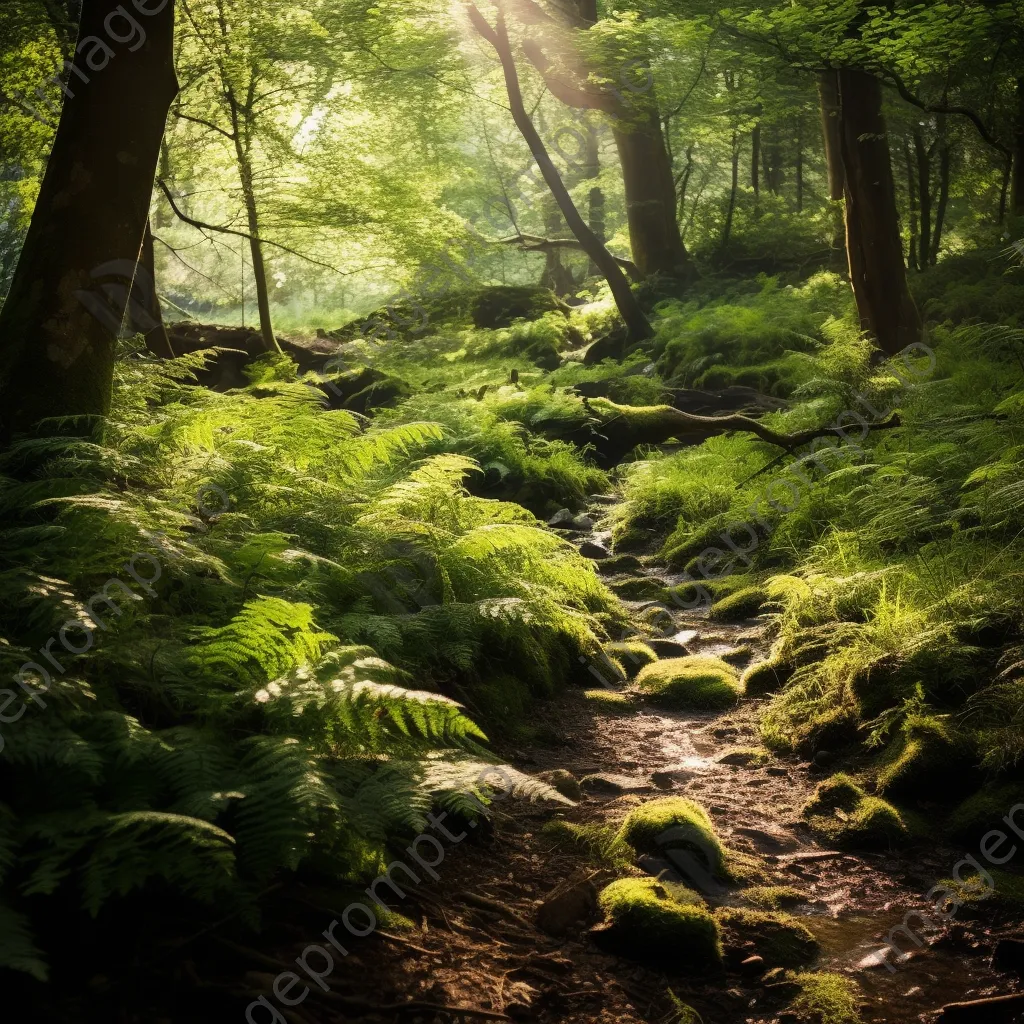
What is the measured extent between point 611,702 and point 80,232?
4.00 meters

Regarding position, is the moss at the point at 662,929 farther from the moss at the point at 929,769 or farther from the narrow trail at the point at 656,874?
the moss at the point at 929,769

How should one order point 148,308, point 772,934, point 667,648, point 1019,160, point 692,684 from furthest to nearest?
point 1019,160 → point 148,308 → point 667,648 → point 692,684 → point 772,934

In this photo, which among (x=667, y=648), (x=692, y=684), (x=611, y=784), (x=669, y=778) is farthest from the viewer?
(x=667, y=648)

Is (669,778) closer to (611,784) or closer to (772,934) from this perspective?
(611,784)

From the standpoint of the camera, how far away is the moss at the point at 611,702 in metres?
5.41

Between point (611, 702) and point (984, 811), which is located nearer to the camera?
point (984, 811)

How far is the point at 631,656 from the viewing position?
614 centimetres

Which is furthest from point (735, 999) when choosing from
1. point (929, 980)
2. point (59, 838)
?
point (59, 838)

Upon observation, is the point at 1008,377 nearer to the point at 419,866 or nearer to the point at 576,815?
the point at 576,815

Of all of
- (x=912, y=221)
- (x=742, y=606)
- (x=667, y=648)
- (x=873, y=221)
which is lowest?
(x=667, y=648)

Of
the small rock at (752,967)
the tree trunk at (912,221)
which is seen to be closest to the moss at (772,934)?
the small rock at (752,967)

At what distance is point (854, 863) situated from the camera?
3.62 m

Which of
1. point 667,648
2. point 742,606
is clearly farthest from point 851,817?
point 742,606

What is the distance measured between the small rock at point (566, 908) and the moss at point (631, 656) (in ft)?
9.45
